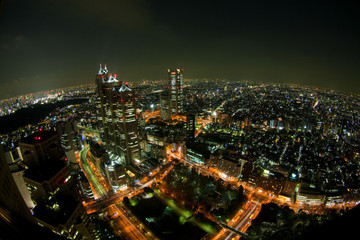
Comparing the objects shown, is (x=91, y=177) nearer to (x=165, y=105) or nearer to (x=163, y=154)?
(x=163, y=154)

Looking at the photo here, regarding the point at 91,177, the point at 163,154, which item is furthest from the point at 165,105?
the point at 91,177

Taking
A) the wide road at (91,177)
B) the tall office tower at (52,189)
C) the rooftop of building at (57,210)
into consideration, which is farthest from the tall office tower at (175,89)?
the rooftop of building at (57,210)

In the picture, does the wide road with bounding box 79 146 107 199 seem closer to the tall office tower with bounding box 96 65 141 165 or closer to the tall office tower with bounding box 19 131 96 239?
the tall office tower with bounding box 96 65 141 165

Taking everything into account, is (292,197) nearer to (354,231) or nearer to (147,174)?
(147,174)

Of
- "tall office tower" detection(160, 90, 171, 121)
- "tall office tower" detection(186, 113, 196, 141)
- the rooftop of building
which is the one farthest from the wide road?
"tall office tower" detection(160, 90, 171, 121)

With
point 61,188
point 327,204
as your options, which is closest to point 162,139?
point 61,188

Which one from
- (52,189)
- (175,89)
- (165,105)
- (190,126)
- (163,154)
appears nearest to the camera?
(52,189)
